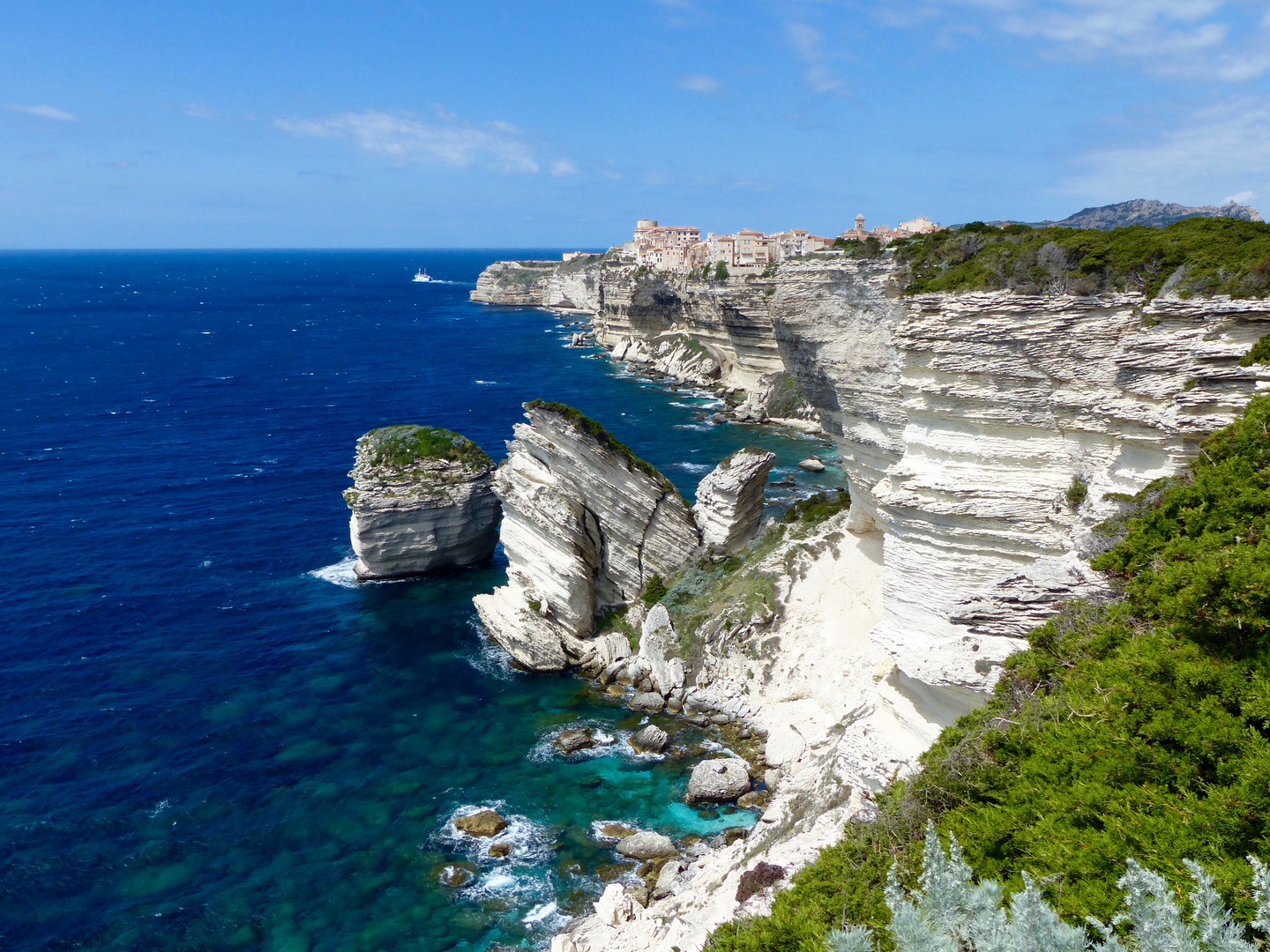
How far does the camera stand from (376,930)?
23000mm

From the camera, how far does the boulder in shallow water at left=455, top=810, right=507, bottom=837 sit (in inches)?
1047

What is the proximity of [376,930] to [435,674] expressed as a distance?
570 inches

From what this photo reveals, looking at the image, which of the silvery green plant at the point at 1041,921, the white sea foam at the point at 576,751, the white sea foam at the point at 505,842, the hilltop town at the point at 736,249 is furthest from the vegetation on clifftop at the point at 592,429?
the hilltop town at the point at 736,249

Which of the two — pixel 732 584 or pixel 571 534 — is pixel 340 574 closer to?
pixel 571 534

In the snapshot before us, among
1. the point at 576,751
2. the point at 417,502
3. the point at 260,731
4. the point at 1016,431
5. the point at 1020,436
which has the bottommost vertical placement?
the point at 260,731

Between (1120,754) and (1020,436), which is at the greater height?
(1020,436)

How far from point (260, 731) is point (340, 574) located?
15.1 m

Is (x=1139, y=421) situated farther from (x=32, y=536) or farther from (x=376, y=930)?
(x=32, y=536)

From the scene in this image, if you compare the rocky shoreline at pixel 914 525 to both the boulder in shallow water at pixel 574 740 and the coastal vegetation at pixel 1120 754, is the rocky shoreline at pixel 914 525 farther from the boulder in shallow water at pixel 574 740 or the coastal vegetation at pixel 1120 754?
the boulder in shallow water at pixel 574 740

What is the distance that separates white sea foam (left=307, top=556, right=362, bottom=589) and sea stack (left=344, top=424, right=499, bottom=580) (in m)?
0.80

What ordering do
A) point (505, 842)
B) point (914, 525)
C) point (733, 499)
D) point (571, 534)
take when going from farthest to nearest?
point (733, 499), point (571, 534), point (505, 842), point (914, 525)

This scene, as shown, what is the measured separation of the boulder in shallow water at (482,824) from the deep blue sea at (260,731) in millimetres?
480

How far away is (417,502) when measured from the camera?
44.2 m

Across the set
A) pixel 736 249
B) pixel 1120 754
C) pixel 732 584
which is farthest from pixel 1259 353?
pixel 736 249
